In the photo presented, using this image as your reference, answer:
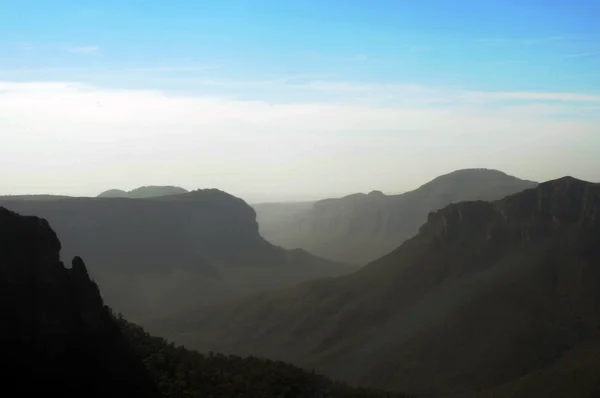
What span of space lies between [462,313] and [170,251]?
3246 inches

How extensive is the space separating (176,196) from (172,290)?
45.6 m

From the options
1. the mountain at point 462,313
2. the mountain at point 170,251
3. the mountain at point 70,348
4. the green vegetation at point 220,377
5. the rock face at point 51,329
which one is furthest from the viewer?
the mountain at point 170,251

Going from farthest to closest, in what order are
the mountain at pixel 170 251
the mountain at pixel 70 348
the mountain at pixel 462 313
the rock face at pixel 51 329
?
the mountain at pixel 170 251 < the mountain at pixel 462 313 < the mountain at pixel 70 348 < the rock face at pixel 51 329

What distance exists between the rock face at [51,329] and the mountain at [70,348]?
32mm

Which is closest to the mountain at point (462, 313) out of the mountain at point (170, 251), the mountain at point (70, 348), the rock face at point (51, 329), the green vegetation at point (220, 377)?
the green vegetation at point (220, 377)

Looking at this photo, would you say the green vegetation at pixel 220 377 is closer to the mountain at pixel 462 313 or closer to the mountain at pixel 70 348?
the mountain at pixel 70 348

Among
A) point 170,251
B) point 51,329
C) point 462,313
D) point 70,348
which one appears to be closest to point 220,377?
point 70,348

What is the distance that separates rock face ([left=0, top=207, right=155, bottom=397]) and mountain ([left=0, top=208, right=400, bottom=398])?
32 mm

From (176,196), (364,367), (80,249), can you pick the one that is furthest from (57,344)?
(176,196)

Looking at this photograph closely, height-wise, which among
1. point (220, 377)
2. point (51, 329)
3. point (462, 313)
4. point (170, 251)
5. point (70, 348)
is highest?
point (51, 329)

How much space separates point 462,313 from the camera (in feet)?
199

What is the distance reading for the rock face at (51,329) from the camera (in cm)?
2152

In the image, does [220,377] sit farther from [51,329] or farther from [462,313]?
[462,313]

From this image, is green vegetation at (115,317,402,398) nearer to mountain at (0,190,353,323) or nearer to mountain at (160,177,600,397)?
mountain at (160,177,600,397)
